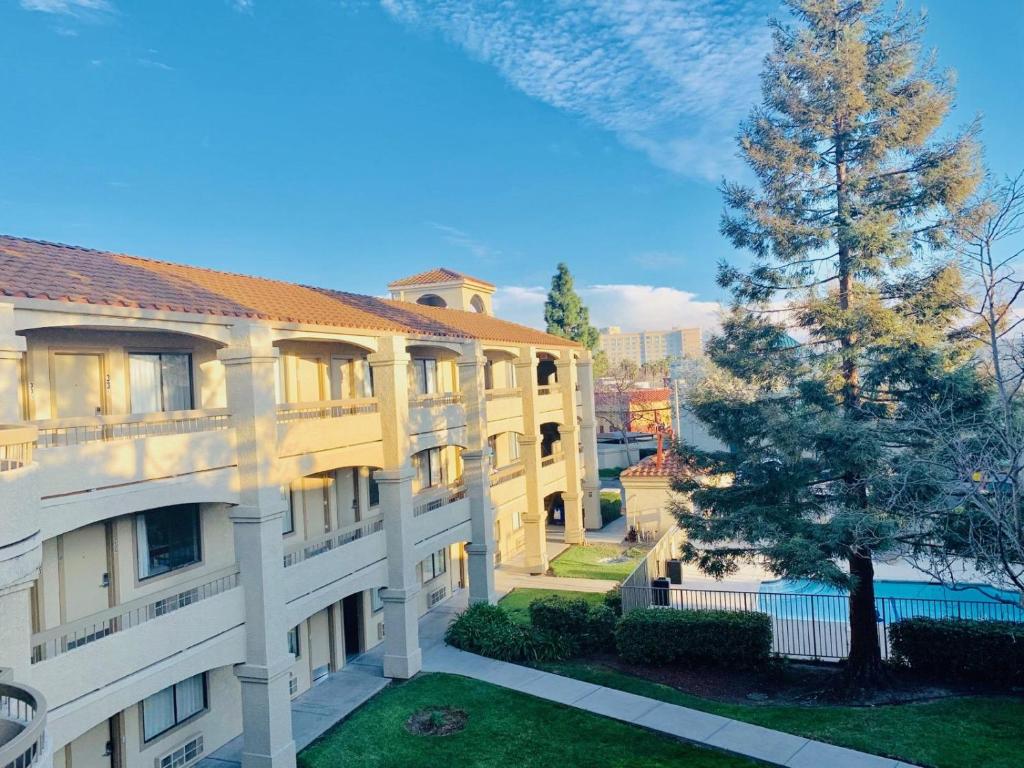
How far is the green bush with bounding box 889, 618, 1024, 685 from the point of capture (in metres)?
15.0

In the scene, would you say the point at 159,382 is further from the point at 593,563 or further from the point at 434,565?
the point at 593,563

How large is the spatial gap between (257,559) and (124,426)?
3.27 metres

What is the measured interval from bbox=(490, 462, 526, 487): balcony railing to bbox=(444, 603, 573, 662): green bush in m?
6.41

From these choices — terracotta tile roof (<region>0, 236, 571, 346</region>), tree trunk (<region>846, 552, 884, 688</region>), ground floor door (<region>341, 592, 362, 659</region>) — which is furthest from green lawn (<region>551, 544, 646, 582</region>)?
tree trunk (<region>846, 552, 884, 688</region>)

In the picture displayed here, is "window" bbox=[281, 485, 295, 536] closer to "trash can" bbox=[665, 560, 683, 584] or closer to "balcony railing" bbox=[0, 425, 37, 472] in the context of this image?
"balcony railing" bbox=[0, 425, 37, 472]

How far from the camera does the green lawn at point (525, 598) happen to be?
22281 mm

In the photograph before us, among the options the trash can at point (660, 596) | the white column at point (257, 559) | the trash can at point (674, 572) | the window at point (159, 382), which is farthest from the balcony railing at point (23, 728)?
the trash can at point (674, 572)

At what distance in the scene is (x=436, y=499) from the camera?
20.6 metres

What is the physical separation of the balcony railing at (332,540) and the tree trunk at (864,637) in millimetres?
10774

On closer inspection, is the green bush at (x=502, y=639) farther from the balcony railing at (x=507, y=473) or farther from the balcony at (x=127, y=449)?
the balcony at (x=127, y=449)

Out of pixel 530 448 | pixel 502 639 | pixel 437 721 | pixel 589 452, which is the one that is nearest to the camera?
pixel 437 721

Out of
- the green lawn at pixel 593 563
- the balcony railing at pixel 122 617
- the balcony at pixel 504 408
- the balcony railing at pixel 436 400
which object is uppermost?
the balcony railing at pixel 436 400

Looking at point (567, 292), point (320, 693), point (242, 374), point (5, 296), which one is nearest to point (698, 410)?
point (242, 374)

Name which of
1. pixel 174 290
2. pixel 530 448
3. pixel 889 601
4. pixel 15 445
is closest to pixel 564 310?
pixel 530 448
